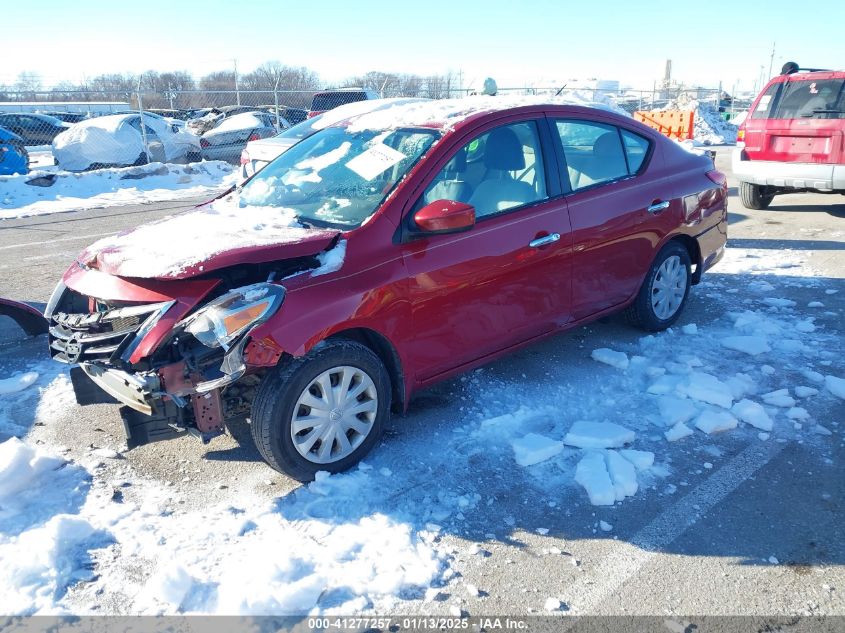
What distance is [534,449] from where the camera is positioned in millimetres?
3508

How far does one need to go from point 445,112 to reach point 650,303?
212cm

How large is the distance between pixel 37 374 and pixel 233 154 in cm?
1406

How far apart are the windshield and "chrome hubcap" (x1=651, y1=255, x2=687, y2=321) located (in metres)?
2.22

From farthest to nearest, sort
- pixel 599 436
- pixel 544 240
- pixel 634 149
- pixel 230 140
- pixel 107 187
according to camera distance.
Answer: pixel 230 140 < pixel 107 187 < pixel 634 149 < pixel 544 240 < pixel 599 436

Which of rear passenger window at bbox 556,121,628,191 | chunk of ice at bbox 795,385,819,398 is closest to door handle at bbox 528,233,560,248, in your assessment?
rear passenger window at bbox 556,121,628,191

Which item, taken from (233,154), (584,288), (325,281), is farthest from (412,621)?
(233,154)

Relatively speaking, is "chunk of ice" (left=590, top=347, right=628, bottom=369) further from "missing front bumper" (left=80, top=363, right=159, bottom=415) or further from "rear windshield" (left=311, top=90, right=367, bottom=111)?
"rear windshield" (left=311, top=90, right=367, bottom=111)

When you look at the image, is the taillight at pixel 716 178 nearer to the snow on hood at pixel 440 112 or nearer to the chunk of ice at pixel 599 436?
the snow on hood at pixel 440 112

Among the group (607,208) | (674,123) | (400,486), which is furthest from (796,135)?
(674,123)

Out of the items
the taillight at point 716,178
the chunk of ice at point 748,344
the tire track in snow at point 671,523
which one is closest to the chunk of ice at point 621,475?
the tire track in snow at point 671,523

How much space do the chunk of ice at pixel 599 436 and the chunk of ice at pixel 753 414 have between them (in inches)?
28.5

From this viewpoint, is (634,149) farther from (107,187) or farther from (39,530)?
(107,187)

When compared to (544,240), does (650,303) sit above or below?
below

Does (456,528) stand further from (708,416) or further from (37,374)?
(37,374)
